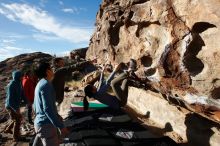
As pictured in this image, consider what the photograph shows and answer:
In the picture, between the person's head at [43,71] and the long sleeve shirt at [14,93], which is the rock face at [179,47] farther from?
the long sleeve shirt at [14,93]

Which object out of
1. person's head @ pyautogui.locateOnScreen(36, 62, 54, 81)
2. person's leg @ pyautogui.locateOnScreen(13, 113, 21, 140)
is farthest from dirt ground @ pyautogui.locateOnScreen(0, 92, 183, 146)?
person's head @ pyautogui.locateOnScreen(36, 62, 54, 81)

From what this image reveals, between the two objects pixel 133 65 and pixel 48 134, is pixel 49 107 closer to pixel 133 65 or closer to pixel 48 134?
pixel 48 134

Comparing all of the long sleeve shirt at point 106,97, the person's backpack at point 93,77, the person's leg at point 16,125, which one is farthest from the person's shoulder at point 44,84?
the person's backpack at point 93,77

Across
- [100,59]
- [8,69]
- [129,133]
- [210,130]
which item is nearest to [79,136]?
[129,133]

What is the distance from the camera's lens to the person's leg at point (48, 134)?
5891mm

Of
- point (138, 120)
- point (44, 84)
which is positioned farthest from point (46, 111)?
point (138, 120)

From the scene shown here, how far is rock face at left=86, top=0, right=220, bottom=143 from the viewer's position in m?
6.89

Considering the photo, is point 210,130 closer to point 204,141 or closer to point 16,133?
Result: point 204,141

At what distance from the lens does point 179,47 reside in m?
7.81

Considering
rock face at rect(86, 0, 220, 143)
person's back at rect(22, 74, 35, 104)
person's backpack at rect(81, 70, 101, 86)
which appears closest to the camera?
rock face at rect(86, 0, 220, 143)

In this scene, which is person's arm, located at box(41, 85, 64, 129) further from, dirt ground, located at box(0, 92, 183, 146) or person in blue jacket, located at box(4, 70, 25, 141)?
person in blue jacket, located at box(4, 70, 25, 141)

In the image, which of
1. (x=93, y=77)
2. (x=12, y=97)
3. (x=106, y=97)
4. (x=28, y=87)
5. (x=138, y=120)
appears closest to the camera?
(x=106, y=97)

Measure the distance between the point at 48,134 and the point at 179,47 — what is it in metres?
3.74

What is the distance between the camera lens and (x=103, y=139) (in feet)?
26.8
